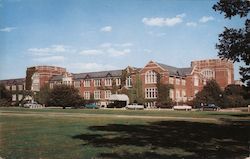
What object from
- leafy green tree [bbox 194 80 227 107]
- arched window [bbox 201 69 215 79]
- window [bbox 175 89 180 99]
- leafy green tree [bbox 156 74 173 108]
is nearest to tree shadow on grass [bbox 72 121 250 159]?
leafy green tree [bbox 194 80 227 107]

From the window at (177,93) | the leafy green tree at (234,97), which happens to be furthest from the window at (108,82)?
the leafy green tree at (234,97)

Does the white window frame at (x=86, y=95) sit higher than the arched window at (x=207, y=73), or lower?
lower

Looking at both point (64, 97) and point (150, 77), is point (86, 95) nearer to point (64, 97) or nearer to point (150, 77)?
point (150, 77)

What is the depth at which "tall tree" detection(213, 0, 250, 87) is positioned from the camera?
1271 centimetres

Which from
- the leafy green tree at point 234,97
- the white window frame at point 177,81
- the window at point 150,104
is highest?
the white window frame at point 177,81

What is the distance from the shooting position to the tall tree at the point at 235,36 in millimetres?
12711

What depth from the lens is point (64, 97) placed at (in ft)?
156

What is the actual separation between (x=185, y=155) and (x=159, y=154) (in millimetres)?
746

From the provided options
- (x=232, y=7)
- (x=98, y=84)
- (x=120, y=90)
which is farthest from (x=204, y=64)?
(x=232, y=7)

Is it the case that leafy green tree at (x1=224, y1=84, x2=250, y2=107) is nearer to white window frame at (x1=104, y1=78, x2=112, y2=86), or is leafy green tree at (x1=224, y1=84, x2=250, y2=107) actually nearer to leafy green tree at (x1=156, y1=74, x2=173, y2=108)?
leafy green tree at (x1=156, y1=74, x2=173, y2=108)

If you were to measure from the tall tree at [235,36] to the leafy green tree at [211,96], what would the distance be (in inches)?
1549

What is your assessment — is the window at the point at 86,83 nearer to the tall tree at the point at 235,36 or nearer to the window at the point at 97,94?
the window at the point at 97,94

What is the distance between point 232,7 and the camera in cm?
1293

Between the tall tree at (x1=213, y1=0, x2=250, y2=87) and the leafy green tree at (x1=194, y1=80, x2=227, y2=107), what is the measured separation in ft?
129
